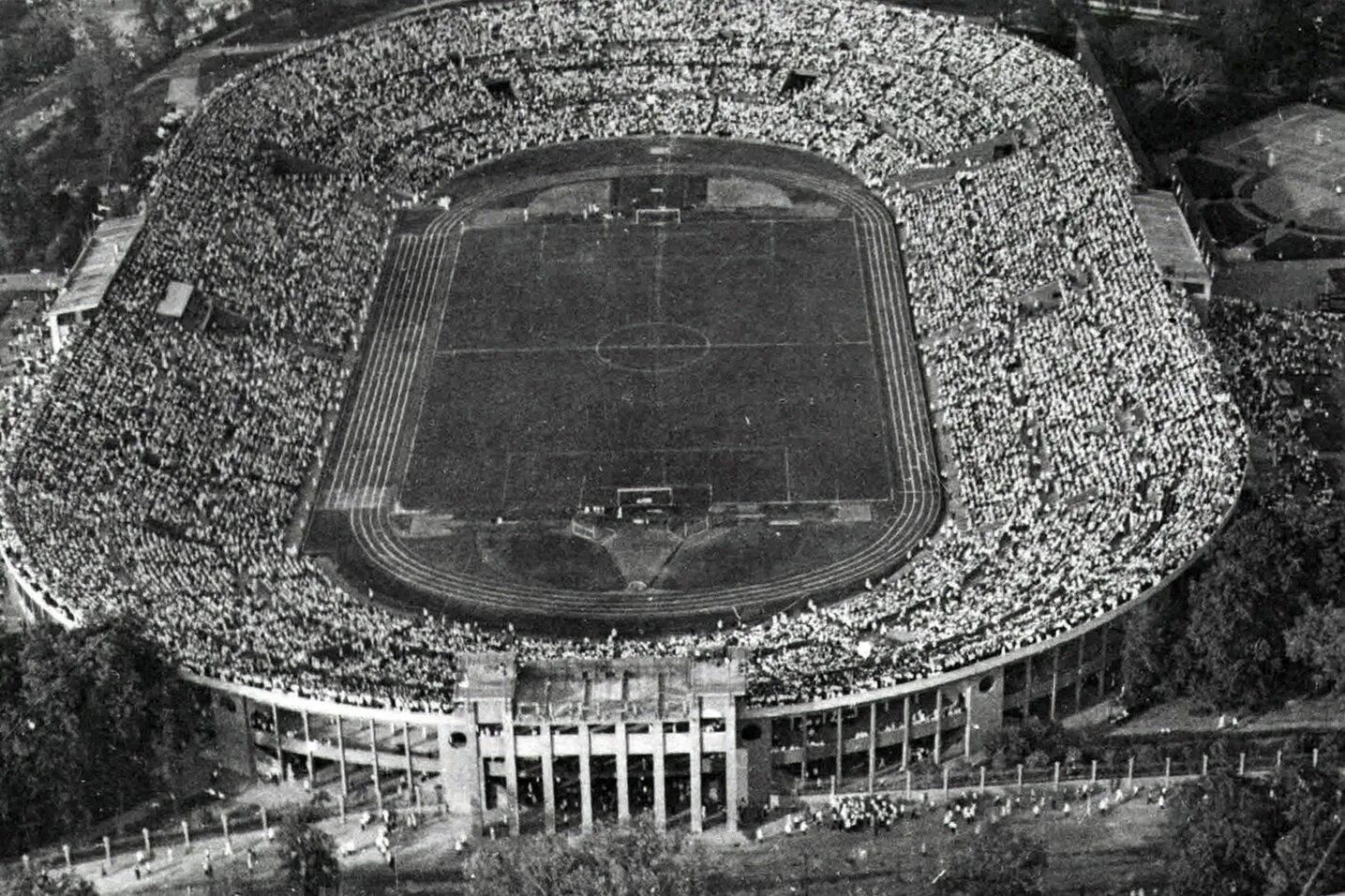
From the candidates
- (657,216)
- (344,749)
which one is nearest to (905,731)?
(344,749)

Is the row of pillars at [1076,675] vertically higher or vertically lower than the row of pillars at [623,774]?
higher

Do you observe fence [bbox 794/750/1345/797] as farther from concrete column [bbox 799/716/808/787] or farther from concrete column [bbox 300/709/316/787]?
concrete column [bbox 300/709/316/787]

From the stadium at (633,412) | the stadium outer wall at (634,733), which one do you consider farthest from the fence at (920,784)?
the stadium at (633,412)

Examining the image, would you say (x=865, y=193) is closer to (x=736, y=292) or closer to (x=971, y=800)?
(x=736, y=292)

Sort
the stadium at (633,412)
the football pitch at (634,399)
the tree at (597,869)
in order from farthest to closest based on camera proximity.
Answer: the football pitch at (634,399) < the stadium at (633,412) < the tree at (597,869)

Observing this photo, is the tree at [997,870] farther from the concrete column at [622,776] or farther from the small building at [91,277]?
the small building at [91,277]

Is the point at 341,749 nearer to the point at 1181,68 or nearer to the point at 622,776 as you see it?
the point at 622,776

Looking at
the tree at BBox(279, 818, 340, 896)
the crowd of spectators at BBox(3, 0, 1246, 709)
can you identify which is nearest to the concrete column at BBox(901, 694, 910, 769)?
the crowd of spectators at BBox(3, 0, 1246, 709)
